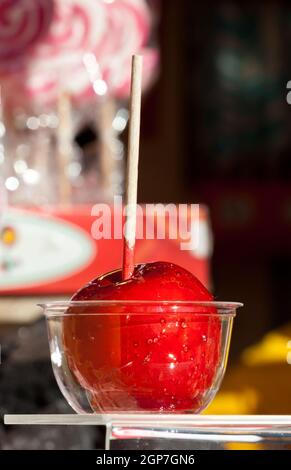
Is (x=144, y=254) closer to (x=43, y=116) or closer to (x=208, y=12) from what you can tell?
(x=43, y=116)

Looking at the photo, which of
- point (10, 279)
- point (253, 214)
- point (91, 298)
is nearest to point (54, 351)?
point (91, 298)

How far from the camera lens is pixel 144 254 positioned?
148 centimetres

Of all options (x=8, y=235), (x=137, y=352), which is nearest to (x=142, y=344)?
(x=137, y=352)

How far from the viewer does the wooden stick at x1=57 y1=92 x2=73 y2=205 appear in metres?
1.64

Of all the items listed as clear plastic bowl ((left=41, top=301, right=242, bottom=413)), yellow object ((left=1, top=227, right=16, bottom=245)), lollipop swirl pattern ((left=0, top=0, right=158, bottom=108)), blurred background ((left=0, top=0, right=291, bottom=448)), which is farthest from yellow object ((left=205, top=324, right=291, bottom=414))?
clear plastic bowl ((left=41, top=301, right=242, bottom=413))

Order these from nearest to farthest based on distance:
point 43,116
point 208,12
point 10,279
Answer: point 10,279 < point 43,116 < point 208,12

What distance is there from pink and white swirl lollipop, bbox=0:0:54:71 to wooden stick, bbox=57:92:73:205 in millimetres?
108

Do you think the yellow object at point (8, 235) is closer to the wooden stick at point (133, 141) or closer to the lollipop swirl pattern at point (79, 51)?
the lollipop swirl pattern at point (79, 51)

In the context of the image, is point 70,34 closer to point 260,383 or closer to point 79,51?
point 79,51

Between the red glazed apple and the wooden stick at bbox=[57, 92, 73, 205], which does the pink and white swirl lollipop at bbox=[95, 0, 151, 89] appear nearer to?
the wooden stick at bbox=[57, 92, 73, 205]

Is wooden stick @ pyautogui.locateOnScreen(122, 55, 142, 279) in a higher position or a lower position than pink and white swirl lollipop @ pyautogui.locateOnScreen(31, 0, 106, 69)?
lower

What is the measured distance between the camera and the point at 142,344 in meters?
0.72

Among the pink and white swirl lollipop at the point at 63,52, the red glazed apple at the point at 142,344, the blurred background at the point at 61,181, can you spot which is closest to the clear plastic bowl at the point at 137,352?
the red glazed apple at the point at 142,344

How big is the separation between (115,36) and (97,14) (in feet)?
0.28
